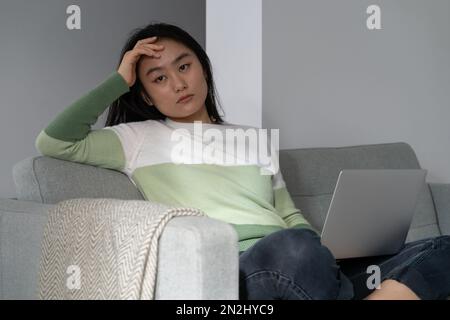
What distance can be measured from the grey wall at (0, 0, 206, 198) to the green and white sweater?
3.42 feet

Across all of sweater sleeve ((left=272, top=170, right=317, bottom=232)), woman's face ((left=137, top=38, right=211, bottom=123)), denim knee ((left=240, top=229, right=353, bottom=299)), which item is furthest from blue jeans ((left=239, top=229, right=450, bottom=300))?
woman's face ((left=137, top=38, right=211, bottom=123))

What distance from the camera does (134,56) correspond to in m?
1.70

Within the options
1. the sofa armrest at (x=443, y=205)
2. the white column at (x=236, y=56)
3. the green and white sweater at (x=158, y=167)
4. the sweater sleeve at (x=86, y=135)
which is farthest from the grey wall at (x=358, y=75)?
the sweater sleeve at (x=86, y=135)

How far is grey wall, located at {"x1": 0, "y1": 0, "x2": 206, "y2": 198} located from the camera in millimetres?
2590

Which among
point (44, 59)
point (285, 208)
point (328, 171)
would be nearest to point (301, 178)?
point (328, 171)

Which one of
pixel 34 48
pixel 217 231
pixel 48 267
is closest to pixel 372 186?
pixel 217 231

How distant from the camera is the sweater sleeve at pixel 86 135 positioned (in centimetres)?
155

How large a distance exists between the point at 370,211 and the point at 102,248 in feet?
1.96

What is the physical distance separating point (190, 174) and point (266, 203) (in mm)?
198

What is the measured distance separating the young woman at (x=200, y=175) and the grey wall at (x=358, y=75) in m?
0.68

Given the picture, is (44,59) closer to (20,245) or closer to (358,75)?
(358,75)

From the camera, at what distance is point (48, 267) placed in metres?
1.34

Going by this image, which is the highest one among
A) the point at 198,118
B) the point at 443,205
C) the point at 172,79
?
the point at 172,79

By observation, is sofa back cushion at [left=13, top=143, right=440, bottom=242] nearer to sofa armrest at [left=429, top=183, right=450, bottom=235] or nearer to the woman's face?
sofa armrest at [left=429, top=183, right=450, bottom=235]
